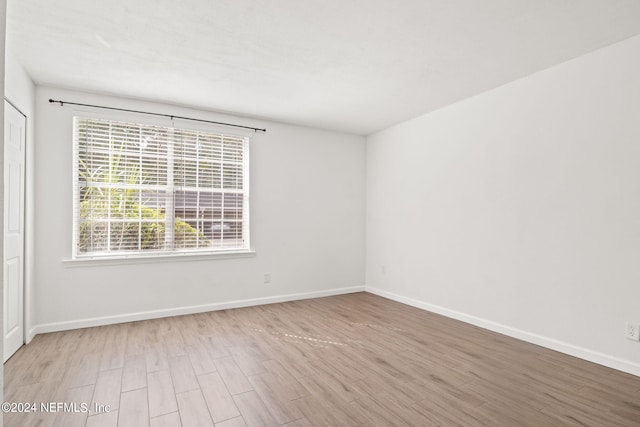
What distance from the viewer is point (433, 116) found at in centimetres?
435

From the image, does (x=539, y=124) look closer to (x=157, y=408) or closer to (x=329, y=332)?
(x=329, y=332)

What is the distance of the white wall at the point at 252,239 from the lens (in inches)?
139

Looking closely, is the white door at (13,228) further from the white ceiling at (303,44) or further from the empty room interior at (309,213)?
the white ceiling at (303,44)

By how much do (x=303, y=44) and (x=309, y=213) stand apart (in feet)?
8.99

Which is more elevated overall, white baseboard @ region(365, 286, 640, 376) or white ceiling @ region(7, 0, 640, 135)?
white ceiling @ region(7, 0, 640, 135)

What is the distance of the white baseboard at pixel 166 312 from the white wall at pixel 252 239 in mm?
12

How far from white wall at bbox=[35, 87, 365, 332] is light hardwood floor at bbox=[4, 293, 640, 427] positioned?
14.9 inches

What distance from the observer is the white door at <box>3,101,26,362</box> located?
2789 mm

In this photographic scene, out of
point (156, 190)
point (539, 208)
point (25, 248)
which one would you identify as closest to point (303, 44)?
point (156, 190)

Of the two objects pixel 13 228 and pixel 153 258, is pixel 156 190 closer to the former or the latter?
pixel 153 258

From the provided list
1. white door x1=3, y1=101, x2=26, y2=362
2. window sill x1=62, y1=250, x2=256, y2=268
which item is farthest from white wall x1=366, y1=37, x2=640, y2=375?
white door x1=3, y1=101, x2=26, y2=362

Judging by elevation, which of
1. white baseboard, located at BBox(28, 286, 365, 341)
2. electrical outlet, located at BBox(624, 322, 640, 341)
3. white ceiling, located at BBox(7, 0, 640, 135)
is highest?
white ceiling, located at BBox(7, 0, 640, 135)

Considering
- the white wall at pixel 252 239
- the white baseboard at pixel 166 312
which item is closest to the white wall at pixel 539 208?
the white wall at pixel 252 239

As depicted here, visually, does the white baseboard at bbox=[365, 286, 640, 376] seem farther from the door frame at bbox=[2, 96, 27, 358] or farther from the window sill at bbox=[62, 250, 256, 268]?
the door frame at bbox=[2, 96, 27, 358]
